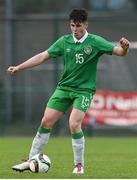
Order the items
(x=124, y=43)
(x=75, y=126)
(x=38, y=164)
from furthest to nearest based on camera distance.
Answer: (x=38, y=164)
(x=75, y=126)
(x=124, y=43)

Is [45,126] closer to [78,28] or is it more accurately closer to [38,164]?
[38,164]

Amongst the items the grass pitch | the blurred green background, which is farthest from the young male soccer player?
the blurred green background

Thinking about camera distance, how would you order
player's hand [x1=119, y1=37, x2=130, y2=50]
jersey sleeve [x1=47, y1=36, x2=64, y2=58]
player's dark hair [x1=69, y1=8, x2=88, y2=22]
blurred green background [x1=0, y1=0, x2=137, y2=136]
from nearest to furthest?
player's hand [x1=119, y1=37, x2=130, y2=50] < player's dark hair [x1=69, y1=8, x2=88, y2=22] < jersey sleeve [x1=47, y1=36, x2=64, y2=58] < blurred green background [x1=0, y1=0, x2=137, y2=136]

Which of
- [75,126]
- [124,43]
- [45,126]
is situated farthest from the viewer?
[45,126]

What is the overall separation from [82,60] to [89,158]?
342 cm

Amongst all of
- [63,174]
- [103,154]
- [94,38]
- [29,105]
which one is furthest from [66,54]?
[29,105]

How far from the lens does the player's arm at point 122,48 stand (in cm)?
1031

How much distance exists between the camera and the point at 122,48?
10.5 metres

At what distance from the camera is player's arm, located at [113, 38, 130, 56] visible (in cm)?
1031

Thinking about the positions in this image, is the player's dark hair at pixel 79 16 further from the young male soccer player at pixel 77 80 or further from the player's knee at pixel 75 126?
the player's knee at pixel 75 126

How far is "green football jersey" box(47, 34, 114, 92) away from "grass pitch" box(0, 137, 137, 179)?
118 centimetres

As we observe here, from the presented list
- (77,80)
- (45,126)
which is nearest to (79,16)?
(77,80)

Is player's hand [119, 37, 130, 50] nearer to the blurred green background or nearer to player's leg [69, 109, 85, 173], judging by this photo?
player's leg [69, 109, 85, 173]

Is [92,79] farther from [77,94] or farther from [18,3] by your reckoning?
[18,3]
